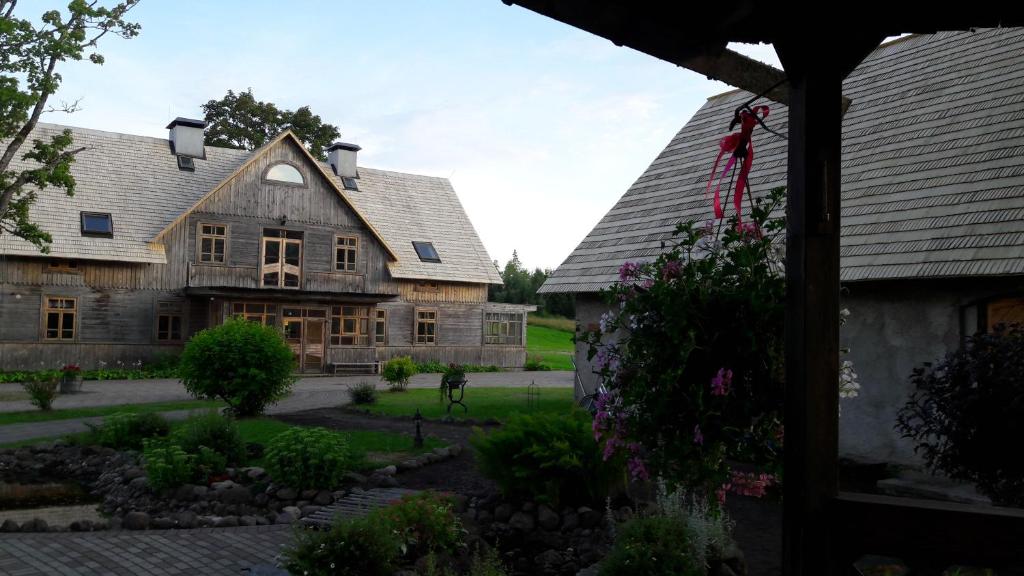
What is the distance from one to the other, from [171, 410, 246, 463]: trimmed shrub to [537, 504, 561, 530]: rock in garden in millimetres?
A: 4692

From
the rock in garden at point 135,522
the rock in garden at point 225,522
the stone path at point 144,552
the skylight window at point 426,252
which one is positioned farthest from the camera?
the skylight window at point 426,252

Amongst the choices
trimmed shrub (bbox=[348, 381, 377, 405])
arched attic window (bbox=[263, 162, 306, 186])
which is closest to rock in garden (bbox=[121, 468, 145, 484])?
trimmed shrub (bbox=[348, 381, 377, 405])

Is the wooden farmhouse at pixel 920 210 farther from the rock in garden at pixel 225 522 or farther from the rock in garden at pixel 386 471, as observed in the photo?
the rock in garden at pixel 225 522

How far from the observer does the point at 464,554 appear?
6.83m

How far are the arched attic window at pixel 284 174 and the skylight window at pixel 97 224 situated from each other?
214 inches

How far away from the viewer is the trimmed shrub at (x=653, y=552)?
555 centimetres

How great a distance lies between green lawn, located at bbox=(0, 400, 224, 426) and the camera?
52.1ft

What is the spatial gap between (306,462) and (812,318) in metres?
7.52

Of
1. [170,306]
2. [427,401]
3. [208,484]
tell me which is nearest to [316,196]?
[170,306]

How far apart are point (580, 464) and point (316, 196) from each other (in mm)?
25391

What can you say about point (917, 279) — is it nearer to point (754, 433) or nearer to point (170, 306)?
point (754, 433)

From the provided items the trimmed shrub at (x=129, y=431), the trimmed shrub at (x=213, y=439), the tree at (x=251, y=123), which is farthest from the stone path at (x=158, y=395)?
the tree at (x=251, y=123)

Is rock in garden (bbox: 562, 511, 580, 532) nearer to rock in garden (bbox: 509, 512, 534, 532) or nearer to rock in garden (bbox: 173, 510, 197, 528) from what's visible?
rock in garden (bbox: 509, 512, 534, 532)

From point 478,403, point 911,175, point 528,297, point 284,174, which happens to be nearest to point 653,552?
point 911,175
